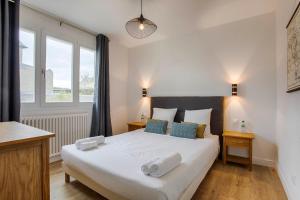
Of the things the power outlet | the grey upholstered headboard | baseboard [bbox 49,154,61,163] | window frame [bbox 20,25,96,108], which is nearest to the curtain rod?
window frame [bbox 20,25,96,108]

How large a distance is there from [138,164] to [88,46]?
2942mm

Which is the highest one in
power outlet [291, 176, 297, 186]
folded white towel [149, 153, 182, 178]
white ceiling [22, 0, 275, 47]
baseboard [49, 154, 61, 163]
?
white ceiling [22, 0, 275, 47]

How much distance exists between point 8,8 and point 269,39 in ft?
13.3

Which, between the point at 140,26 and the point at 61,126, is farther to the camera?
the point at 61,126

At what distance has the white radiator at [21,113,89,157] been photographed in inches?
107

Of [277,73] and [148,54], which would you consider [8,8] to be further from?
[277,73]

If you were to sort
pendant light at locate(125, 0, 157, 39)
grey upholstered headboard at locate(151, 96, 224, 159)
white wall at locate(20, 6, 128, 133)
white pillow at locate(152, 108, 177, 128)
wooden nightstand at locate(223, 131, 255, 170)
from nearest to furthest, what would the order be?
pendant light at locate(125, 0, 157, 39) < wooden nightstand at locate(223, 131, 255, 170) < white wall at locate(20, 6, 128, 133) < grey upholstered headboard at locate(151, 96, 224, 159) < white pillow at locate(152, 108, 177, 128)

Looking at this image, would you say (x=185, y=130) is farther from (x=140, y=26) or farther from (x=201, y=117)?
(x=140, y=26)

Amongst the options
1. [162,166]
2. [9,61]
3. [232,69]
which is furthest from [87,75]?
[232,69]

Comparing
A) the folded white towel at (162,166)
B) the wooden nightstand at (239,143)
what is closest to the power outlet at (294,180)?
the wooden nightstand at (239,143)

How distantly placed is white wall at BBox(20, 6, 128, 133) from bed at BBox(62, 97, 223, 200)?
1.22 m

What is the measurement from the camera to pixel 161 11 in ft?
8.80

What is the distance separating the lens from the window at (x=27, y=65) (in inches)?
103

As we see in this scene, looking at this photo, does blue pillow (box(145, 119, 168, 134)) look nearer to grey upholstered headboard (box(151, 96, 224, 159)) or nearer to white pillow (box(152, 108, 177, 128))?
white pillow (box(152, 108, 177, 128))
